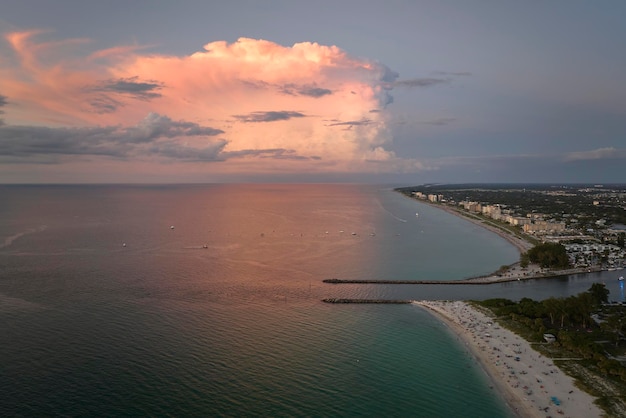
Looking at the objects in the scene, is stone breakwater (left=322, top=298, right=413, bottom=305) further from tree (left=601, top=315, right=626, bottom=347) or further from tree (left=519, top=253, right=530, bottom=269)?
tree (left=519, top=253, right=530, bottom=269)

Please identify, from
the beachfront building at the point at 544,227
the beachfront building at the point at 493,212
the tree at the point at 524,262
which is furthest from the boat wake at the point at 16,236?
the beachfront building at the point at 493,212

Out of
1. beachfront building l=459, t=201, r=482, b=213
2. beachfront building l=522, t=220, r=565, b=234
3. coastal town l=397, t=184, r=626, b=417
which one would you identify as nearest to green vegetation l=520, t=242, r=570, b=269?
coastal town l=397, t=184, r=626, b=417

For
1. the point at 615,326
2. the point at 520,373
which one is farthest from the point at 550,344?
the point at 615,326

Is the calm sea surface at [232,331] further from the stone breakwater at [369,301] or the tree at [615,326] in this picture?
the tree at [615,326]

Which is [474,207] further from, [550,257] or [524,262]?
[550,257]

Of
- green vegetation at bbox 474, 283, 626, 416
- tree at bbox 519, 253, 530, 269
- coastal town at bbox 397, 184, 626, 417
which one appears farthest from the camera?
tree at bbox 519, 253, 530, 269
